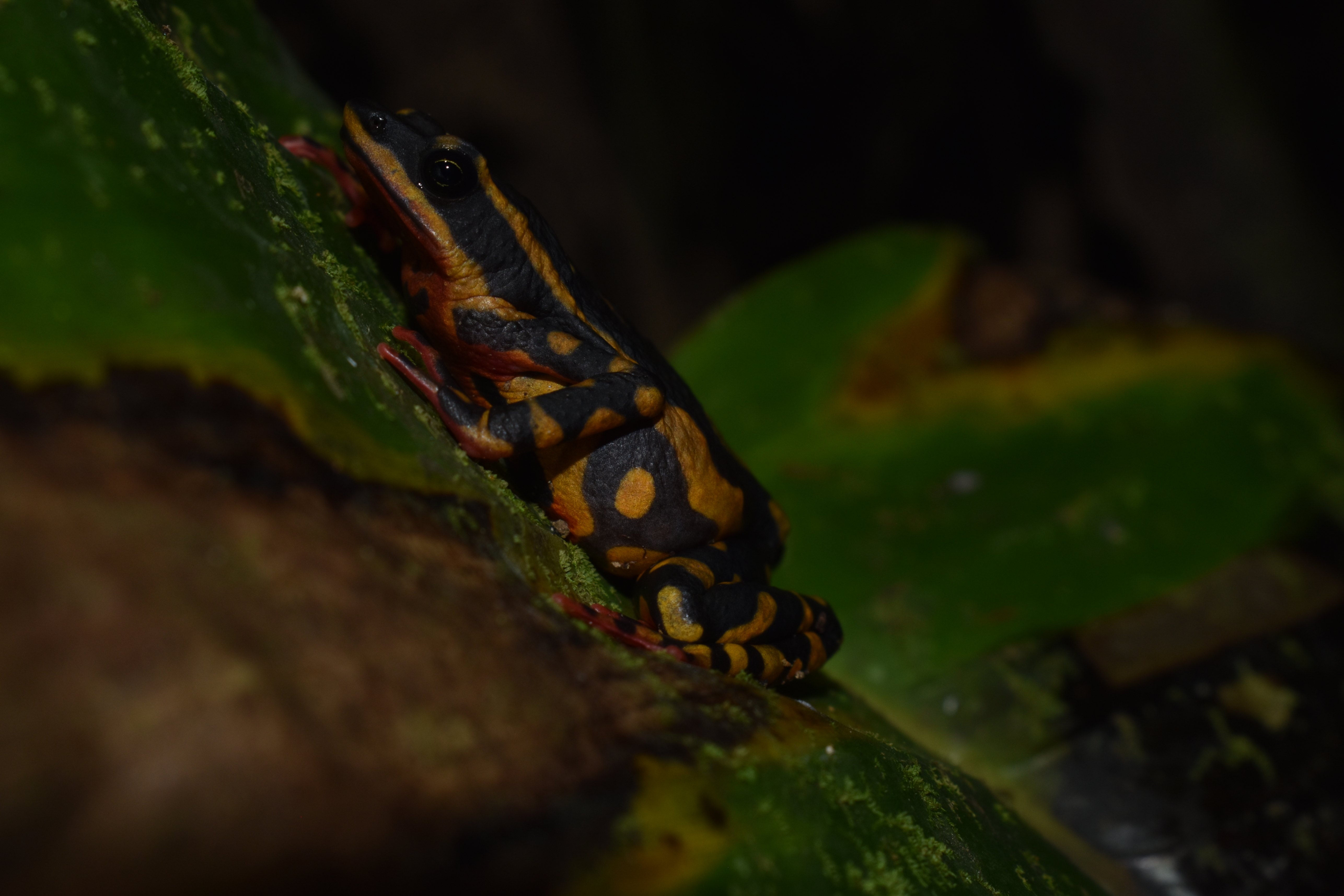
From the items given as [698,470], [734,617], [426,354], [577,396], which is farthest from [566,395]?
[734,617]

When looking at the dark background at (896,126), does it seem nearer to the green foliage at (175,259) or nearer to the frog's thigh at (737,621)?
the frog's thigh at (737,621)

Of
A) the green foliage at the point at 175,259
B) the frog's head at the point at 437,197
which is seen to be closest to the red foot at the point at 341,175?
the frog's head at the point at 437,197

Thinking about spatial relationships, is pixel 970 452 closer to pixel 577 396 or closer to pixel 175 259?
pixel 577 396

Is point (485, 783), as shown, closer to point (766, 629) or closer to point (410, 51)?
point (766, 629)

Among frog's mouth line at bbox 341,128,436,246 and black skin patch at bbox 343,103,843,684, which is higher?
frog's mouth line at bbox 341,128,436,246

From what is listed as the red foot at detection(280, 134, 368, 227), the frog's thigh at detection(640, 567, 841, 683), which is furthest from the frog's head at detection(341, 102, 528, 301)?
the frog's thigh at detection(640, 567, 841, 683)

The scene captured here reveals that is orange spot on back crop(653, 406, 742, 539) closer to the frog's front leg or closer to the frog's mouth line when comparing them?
the frog's front leg
